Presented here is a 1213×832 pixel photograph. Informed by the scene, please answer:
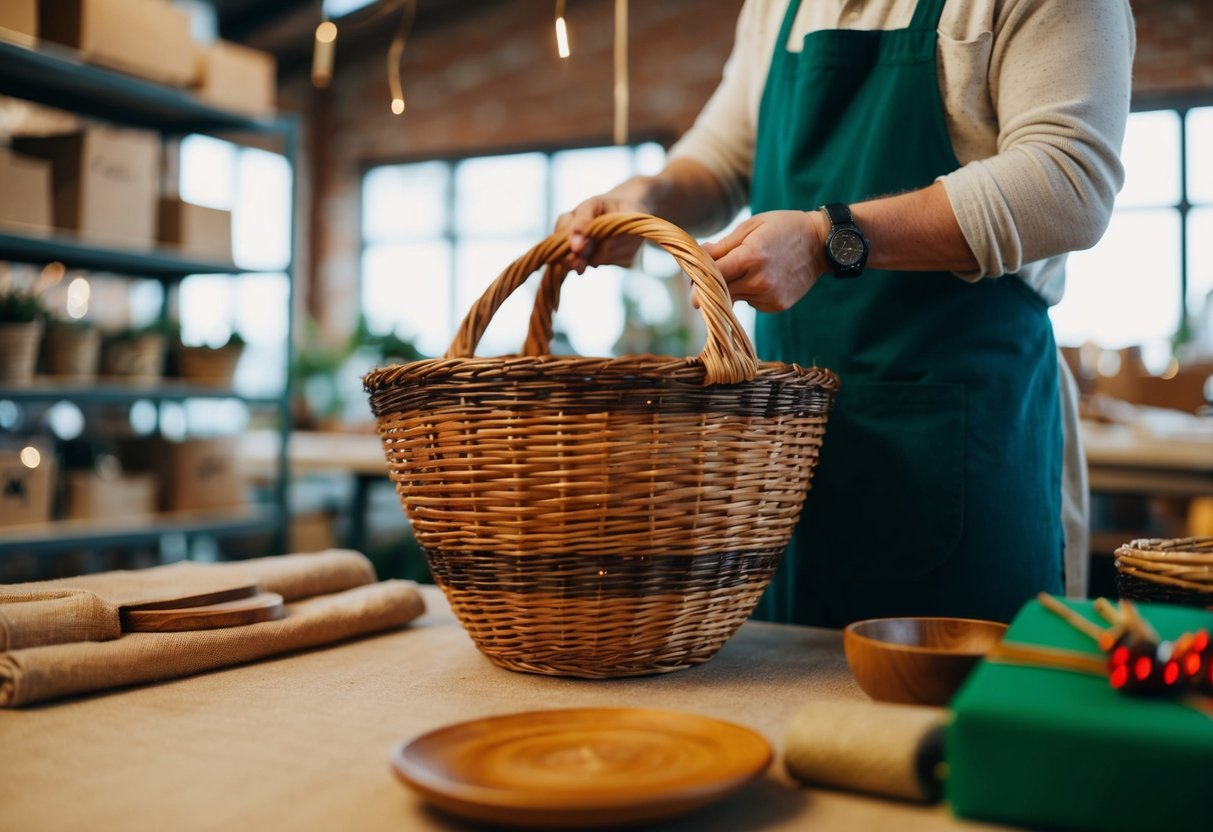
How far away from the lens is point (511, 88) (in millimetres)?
7102

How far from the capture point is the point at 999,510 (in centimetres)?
105

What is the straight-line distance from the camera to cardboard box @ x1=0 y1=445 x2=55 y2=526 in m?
2.83

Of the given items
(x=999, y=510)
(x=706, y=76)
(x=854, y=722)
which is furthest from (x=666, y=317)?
(x=854, y=722)

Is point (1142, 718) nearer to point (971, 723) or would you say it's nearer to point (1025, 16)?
point (971, 723)

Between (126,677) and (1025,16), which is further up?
(1025,16)

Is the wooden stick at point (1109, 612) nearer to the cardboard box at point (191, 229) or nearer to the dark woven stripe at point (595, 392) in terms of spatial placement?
the dark woven stripe at point (595, 392)

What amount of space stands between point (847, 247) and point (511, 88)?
260 inches

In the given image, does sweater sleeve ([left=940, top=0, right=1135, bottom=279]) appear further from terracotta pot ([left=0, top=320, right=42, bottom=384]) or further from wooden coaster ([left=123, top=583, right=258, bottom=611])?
terracotta pot ([left=0, top=320, right=42, bottom=384])

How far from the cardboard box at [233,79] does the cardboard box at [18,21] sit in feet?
1.98

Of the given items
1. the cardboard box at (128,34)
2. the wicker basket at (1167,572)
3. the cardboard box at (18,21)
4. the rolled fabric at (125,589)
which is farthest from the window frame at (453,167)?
the wicker basket at (1167,572)

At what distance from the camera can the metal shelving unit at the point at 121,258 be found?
284 cm

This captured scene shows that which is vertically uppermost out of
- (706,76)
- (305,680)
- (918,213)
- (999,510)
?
(706,76)

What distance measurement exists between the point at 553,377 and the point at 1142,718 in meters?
0.41

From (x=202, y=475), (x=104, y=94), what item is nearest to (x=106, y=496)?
(x=202, y=475)
